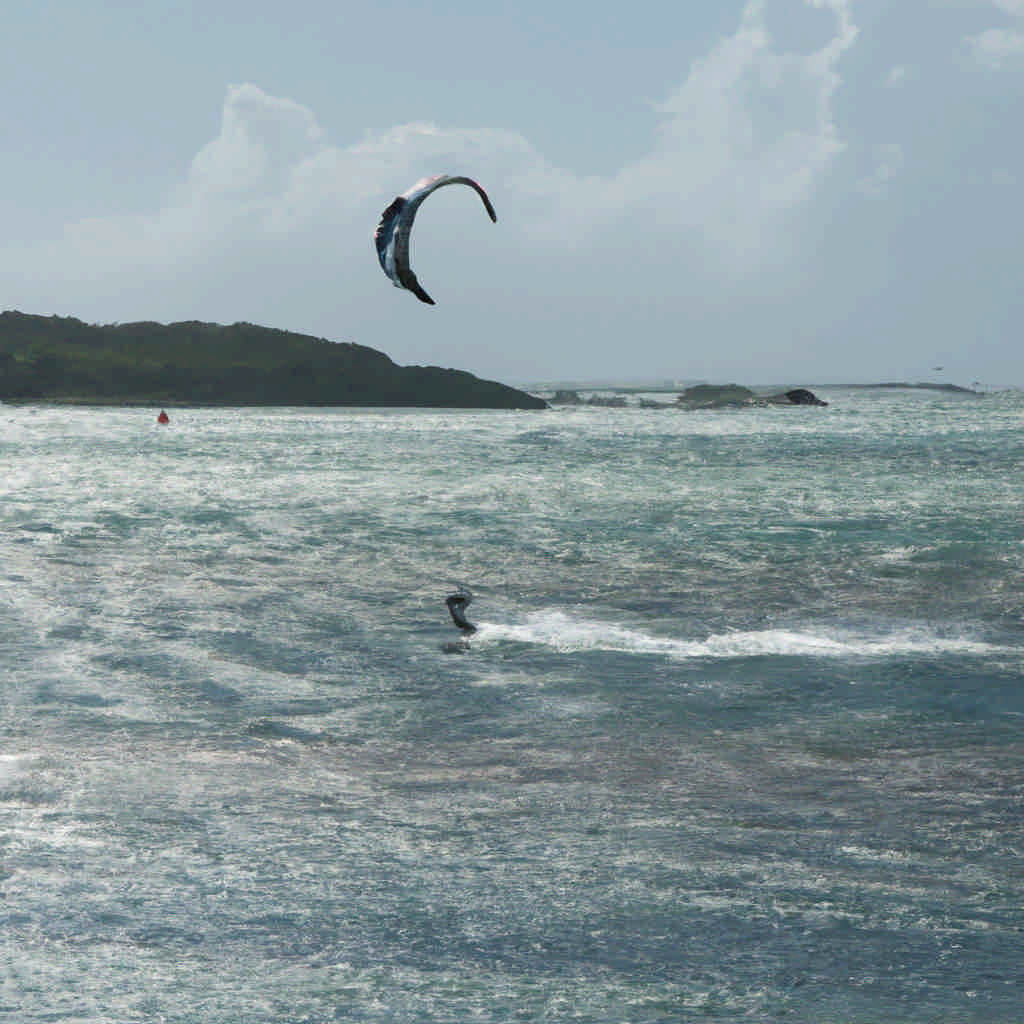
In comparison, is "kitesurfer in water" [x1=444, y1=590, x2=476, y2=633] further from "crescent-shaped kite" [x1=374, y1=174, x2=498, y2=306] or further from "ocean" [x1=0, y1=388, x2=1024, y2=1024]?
"crescent-shaped kite" [x1=374, y1=174, x2=498, y2=306]

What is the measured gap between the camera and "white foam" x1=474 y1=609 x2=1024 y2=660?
23.8m

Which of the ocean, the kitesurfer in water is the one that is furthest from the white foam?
the kitesurfer in water

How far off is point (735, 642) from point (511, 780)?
959cm

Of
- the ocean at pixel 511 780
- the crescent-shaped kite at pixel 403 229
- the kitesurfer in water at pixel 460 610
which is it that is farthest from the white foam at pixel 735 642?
the crescent-shaped kite at pixel 403 229

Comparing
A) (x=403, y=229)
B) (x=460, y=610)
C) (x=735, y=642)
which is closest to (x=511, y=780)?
(x=403, y=229)

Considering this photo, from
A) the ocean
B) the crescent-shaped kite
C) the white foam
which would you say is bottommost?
the ocean

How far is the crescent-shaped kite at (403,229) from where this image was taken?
11.6 m

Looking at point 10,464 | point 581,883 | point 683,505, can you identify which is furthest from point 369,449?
point 581,883

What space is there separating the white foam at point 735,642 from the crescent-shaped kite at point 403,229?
1271 centimetres

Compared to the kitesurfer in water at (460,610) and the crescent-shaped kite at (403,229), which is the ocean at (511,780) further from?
the crescent-shaped kite at (403,229)

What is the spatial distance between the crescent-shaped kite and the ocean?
5.49m

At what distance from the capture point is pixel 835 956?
444 inches

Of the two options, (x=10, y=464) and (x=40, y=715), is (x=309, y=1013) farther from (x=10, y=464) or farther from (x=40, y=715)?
(x=10, y=464)

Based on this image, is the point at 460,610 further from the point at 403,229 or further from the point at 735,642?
the point at 403,229
